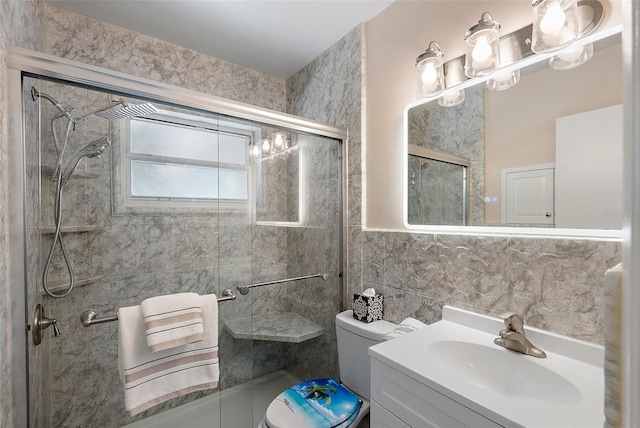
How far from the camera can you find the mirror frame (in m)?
0.89

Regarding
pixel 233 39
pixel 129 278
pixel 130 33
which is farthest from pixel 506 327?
pixel 130 33

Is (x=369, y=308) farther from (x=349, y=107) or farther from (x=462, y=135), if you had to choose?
(x=349, y=107)

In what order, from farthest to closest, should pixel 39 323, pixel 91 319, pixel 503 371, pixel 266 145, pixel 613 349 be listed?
pixel 266 145 < pixel 91 319 < pixel 39 323 < pixel 503 371 < pixel 613 349

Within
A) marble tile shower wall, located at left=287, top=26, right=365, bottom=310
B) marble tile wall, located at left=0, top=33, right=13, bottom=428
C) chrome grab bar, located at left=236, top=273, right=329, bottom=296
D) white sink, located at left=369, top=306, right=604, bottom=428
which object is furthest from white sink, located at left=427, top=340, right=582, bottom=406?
marble tile wall, located at left=0, top=33, right=13, bottom=428

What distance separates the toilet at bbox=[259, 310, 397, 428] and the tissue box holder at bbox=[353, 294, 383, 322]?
3 cm

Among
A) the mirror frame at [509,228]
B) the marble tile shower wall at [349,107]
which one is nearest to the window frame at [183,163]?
the marble tile shower wall at [349,107]

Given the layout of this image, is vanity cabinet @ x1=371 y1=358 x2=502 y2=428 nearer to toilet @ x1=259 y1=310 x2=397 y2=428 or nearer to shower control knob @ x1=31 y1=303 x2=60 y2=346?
toilet @ x1=259 y1=310 x2=397 y2=428

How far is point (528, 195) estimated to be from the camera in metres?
1.06

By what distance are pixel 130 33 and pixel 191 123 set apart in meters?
1.02

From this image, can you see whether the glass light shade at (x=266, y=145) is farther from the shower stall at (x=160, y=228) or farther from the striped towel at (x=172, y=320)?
the striped towel at (x=172, y=320)

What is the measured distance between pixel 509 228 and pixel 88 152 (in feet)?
5.81

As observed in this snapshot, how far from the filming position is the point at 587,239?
2.98 feet

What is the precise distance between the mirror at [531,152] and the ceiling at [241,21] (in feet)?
2.73

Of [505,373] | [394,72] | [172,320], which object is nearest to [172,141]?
[172,320]
